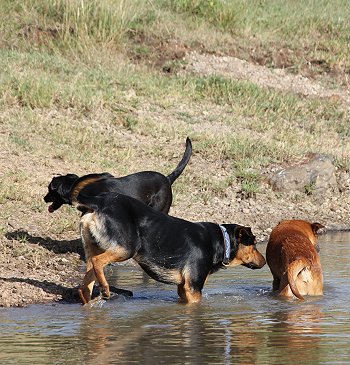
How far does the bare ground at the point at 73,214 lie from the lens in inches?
380

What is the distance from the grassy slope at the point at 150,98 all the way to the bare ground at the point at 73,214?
4 cm

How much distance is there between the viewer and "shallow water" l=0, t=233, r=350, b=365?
22.5 ft

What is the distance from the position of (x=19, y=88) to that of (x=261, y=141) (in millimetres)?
3895

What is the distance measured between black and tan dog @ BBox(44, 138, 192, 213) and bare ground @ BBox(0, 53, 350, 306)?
54cm

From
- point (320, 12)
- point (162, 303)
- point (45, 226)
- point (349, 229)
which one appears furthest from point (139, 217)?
point (320, 12)

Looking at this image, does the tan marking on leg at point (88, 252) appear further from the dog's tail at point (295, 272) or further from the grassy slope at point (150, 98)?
the grassy slope at point (150, 98)

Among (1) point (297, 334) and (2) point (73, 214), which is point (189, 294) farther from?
(2) point (73, 214)

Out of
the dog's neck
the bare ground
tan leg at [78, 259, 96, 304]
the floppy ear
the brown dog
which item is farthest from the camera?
the bare ground

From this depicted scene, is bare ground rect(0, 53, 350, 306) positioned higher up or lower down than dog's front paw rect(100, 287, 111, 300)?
higher up

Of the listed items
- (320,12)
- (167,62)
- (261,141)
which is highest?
(320,12)

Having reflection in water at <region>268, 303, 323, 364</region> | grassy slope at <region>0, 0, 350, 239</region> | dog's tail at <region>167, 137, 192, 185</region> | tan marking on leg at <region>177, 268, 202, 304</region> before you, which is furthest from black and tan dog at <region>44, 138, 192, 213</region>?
reflection in water at <region>268, 303, 323, 364</region>

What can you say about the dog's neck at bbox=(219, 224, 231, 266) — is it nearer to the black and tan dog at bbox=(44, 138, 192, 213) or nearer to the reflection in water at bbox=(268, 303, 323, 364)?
the reflection in water at bbox=(268, 303, 323, 364)

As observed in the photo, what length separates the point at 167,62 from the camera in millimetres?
20141

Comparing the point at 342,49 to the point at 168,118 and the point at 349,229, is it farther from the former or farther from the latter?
the point at 349,229
